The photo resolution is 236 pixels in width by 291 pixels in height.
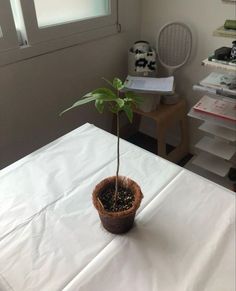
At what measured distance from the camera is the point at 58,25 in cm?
141

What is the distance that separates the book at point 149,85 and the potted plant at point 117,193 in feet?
2.79

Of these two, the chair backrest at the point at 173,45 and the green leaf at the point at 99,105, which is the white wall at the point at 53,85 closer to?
the chair backrest at the point at 173,45

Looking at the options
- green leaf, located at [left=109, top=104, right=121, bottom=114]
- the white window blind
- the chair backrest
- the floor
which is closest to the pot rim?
green leaf, located at [left=109, top=104, right=121, bottom=114]

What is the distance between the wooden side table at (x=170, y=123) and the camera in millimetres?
1667

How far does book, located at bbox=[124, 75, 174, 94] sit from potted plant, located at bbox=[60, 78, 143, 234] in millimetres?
850

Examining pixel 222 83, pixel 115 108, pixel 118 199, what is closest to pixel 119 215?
pixel 118 199

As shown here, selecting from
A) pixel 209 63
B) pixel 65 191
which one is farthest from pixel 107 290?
pixel 209 63

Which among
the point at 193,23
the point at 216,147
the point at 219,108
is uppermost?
the point at 193,23

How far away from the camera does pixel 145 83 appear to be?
1.64 m

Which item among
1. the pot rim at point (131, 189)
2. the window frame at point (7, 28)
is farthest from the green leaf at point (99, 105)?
the window frame at point (7, 28)

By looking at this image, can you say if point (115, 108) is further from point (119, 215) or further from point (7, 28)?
point (7, 28)

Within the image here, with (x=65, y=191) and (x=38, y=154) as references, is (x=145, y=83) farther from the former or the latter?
(x=65, y=191)

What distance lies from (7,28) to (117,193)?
94cm

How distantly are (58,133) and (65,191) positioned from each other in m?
0.91
